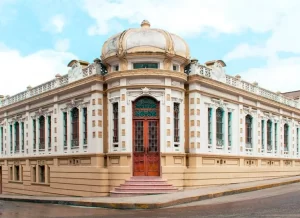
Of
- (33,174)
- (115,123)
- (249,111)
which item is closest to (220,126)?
(249,111)

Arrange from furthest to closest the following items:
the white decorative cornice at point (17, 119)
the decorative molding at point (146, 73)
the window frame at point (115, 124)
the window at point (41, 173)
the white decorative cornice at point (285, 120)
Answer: the white decorative cornice at point (285, 120) → the white decorative cornice at point (17, 119) → the window at point (41, 173) → the window frame at point (115, 124) → the decorative molding at point (146, 73)

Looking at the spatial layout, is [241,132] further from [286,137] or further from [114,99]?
[114,99]

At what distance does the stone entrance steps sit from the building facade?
0.36 meters

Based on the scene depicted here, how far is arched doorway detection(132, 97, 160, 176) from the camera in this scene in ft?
72.3

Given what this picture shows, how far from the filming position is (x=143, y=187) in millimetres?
21109

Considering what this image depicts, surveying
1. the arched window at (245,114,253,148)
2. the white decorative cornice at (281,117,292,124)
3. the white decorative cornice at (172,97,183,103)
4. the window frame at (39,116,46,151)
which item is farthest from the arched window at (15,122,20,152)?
the white decorative cornice at (281,117,292,124)

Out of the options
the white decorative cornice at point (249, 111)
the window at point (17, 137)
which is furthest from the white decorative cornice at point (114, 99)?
the window at point (17, 137)

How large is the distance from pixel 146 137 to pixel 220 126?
18.1 feet

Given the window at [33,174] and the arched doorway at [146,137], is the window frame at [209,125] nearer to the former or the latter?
the arched doorway at [146,137]

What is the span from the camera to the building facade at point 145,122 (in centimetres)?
2209

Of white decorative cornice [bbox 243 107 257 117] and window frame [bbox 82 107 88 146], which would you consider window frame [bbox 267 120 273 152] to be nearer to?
white decorative cornice [bbox 243 107 257 117]

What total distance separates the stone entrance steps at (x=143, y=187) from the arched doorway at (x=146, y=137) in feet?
1.59

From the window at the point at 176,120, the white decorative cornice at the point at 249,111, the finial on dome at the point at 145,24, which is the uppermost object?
the finial on dome at the point at 145,24

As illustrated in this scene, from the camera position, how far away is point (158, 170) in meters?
22.0
